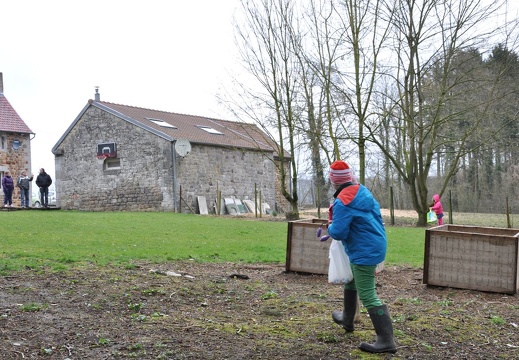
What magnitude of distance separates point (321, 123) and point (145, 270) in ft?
48.5

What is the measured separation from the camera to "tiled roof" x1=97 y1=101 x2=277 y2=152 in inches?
1158

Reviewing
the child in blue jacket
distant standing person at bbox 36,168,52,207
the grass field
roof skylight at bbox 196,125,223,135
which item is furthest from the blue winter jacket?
roof skylight at bbox 196,125,223,135

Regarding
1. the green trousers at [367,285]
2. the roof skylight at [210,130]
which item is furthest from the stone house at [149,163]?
the green trousers at [367,285]

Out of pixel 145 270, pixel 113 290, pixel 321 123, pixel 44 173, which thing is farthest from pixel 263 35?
pixel 113 290

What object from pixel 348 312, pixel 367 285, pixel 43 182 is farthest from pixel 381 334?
pixel 43 182

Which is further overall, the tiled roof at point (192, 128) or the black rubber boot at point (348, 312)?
the tiled roof at point (192, 128)

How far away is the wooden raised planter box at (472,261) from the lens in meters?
7.75

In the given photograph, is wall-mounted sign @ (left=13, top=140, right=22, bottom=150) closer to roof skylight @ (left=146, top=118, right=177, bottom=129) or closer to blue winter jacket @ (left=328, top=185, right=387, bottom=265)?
roof skylight @ (left=146, top=118, right=177, bottom=129)

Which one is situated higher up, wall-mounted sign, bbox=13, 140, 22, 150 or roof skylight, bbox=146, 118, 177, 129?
roof skylight, bbox=146, 118, 177, 129

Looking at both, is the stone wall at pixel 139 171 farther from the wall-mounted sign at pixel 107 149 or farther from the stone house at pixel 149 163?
the wall-mounted sign at pixel 107 149

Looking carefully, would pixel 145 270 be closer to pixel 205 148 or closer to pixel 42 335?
pixel 42 335

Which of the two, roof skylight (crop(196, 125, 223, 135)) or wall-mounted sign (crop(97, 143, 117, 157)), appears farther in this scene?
roof skylight (crop(196, 125, 223, 135))

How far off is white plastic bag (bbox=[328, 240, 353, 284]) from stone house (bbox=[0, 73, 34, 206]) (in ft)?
107

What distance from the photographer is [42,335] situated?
512cm
